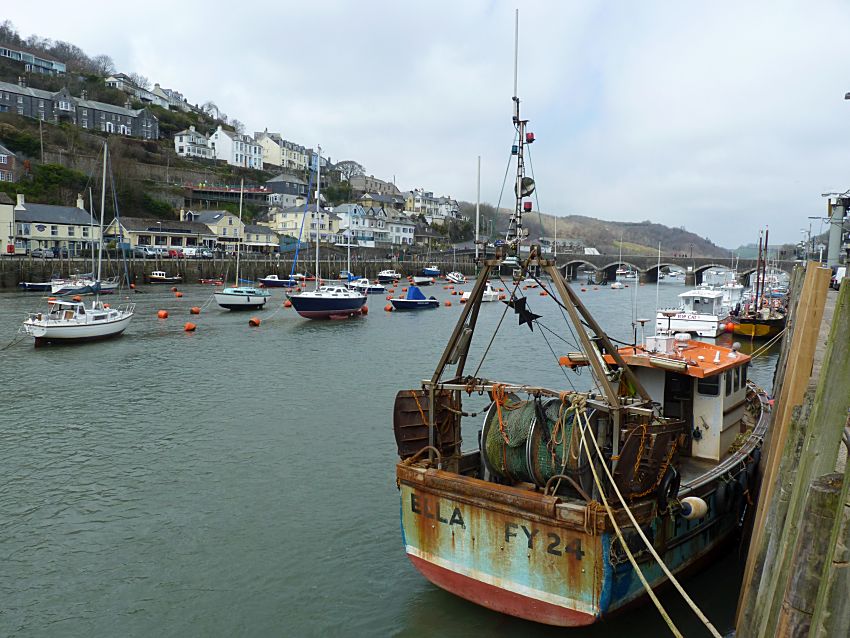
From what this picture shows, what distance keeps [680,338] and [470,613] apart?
7.05 metres

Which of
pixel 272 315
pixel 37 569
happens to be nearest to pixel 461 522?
pixel 37 569

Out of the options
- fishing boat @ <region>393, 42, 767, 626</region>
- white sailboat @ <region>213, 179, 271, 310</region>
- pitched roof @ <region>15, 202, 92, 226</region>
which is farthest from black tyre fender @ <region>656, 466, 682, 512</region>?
pitched roof @ <region>15, 202, 92, 226</region>

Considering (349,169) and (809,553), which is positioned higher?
(349,169)

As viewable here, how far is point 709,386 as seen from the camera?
11.9 m

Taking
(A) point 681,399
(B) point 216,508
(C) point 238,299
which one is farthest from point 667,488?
(C) point 238,299

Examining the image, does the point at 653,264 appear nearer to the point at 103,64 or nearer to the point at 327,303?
the point at 327,303

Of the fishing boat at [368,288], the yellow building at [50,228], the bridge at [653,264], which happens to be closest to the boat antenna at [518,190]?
the fishing boat at [368,288]

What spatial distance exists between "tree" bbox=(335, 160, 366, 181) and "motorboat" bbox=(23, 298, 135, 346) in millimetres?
141093

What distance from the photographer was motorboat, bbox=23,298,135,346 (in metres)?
33.2

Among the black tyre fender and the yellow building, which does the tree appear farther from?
the black tyre fender

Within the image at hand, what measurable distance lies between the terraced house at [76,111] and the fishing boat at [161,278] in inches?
2232

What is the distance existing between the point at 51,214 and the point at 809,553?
8894 centimetres

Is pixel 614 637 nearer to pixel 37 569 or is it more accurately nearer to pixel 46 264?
pixel 37 569

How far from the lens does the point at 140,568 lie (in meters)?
11.3
